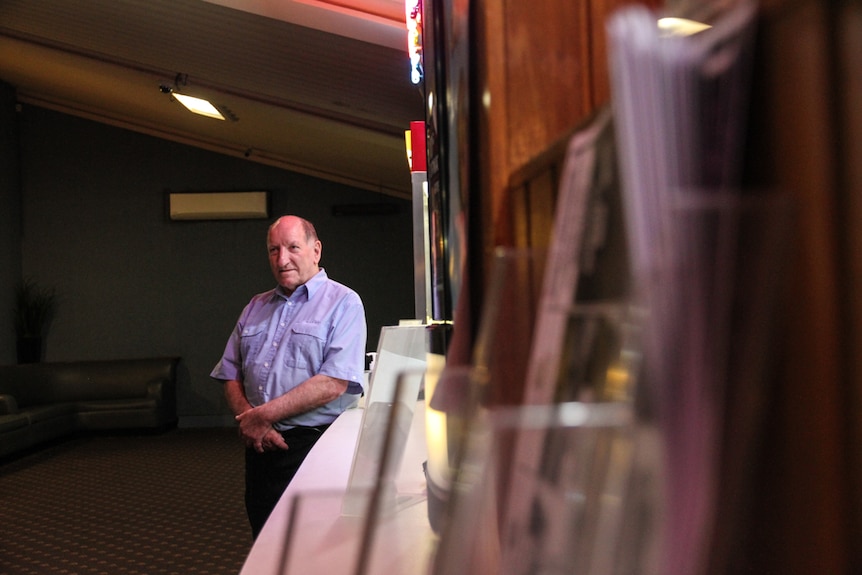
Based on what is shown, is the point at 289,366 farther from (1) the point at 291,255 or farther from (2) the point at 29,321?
Result: (2) the point at 29,321

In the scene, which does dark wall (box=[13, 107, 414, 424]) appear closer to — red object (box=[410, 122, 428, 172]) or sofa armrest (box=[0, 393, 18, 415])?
sofa armrest (box=[0, 393, 18, 415])

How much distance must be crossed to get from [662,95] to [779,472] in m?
0.21

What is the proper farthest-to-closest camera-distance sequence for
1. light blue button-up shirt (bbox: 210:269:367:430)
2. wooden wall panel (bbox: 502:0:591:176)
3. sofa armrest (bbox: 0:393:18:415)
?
sofa armrest (bbox: 0:393:18:415) → light blue button-up shirt (bbox: 210:269:367:430) → wooden wall panel (bbox: 502:0:591:176)

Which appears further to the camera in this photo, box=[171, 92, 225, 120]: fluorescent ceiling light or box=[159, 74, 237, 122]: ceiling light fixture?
box=[171, 92, 225, 120]: fluorescent ceiling light

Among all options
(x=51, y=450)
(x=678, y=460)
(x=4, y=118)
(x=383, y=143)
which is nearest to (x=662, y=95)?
(x=678, y=460)

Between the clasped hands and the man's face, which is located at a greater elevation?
the man's face

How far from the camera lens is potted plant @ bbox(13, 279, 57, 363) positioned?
945 centimetres

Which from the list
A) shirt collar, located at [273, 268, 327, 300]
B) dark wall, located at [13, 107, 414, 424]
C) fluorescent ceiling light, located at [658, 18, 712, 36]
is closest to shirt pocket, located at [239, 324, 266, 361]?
shirt collar, located at [273, 268, 327, 300]

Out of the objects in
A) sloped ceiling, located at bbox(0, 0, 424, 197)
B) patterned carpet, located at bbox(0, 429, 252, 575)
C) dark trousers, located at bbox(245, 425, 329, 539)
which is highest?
sloped ceiling, located at bbox(0, 0, 424, 197)

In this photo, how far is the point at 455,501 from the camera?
437mm

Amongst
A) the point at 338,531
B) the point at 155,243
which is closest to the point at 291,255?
the point at 338,531

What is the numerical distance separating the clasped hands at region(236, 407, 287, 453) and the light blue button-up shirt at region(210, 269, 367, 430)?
70 millimetres

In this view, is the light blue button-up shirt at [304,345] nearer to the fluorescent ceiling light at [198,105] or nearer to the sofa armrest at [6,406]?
the fluorescent ceiling light at [198,105]

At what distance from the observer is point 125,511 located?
496 centimetres
